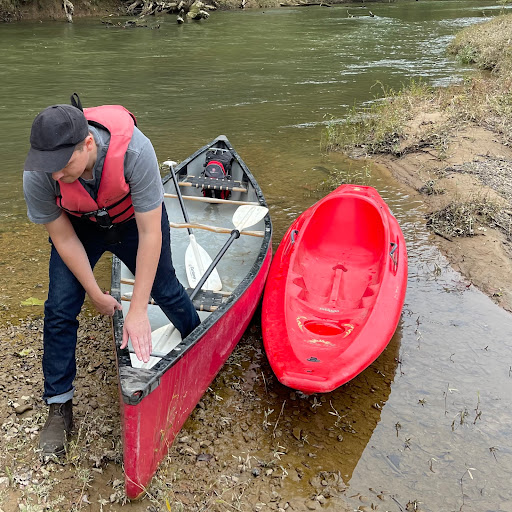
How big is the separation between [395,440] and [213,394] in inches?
46.7

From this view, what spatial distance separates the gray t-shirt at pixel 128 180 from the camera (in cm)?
236

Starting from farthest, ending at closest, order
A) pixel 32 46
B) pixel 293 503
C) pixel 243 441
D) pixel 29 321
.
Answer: pixel 32 46
pixel 29 321
pixel 243 441
pixel 293 503

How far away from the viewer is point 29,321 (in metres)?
4.27

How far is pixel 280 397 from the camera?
371 cm

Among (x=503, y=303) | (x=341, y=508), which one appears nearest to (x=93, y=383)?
(x=341, y=508)

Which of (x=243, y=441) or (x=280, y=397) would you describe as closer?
(x=243, y=441)

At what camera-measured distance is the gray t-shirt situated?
7.73 feet

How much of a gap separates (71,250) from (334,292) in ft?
7.79

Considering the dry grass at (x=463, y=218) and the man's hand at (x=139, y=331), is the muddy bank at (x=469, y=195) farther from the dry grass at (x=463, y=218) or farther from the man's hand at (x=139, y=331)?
the man's hand at (x=139, y=331)

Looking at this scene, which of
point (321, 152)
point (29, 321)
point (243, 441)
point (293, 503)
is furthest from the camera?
point (321, 152)

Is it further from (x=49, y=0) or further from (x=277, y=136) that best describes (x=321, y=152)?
(x=49, y=0)

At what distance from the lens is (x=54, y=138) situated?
2061 millimetres

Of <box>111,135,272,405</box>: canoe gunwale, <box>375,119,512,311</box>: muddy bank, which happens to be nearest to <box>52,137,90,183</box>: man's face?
<box>111,135,272,405</box>: canoe gunwale

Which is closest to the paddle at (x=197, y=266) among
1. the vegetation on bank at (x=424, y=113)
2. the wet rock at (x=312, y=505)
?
the wet rock at (x=312, y=505)
